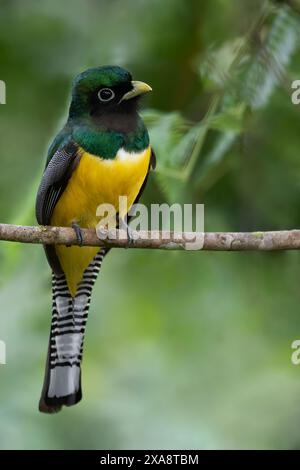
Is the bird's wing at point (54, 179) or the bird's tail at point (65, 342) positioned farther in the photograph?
the bird's tail at point (65, 342)

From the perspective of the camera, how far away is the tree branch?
376cm

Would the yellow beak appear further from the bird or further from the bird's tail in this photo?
the bird's tail

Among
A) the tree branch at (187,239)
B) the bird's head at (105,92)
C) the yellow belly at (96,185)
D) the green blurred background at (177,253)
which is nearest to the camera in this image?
the tree branch at (187,239)

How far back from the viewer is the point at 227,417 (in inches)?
239

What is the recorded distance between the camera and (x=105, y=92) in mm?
4367

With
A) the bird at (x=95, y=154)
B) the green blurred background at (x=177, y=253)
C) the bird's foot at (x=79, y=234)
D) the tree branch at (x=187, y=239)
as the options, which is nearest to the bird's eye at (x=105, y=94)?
the bird at (x=95, y=154)

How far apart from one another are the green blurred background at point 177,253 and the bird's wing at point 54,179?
62mm

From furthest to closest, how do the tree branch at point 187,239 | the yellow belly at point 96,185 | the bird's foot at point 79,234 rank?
1. the yellow belly at point 96,185
2. the bird's foot at point 79,234
3. the tree branch at point 187,239

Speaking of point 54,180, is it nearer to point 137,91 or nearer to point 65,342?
point 137,91

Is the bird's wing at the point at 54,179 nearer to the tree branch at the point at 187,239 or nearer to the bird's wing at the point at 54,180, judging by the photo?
the bird's wing at the point at 54,180

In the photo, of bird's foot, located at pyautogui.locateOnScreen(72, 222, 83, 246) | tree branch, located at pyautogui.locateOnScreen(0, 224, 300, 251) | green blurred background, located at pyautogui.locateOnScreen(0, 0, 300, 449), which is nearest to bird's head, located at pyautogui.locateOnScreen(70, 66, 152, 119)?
green blurred background, located at pyautogui.locateOnScreen(0, 0, 300, 449)

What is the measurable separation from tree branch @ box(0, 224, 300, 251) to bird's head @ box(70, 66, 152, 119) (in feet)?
2.24

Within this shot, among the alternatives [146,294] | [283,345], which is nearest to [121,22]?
[146,294]

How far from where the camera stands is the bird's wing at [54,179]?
4.27 meters
